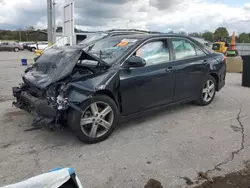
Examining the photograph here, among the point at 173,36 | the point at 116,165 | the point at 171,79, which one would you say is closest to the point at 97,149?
the point at 116,165

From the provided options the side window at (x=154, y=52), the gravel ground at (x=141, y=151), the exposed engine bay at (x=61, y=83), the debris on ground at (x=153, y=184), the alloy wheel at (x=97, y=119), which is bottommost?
the debris on ground at (x=153, y=184)

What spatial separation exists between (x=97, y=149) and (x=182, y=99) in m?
2.24

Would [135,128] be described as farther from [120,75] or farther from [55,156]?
[55,156]

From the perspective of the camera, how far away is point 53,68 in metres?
3.89

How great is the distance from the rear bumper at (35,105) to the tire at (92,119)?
0.27m

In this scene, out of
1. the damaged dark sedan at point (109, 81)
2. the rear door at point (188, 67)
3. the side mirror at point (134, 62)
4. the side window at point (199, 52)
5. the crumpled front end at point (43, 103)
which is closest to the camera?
the crumpled front end at point (43, 103)

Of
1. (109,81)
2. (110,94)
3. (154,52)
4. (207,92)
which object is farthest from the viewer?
(207,92)

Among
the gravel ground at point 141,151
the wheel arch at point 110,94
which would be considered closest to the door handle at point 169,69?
the gravel ground at point 141,151

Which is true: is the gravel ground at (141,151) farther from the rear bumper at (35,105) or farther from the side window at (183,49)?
the side window at (183,49)

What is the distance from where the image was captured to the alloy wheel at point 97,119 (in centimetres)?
349

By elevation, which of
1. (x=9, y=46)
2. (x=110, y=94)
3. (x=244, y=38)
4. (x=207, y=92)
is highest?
(x=244, y=38)

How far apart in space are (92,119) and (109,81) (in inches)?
24.5

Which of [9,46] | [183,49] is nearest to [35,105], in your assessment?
[183,49]

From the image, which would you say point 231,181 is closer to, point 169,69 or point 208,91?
point 169,69
